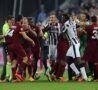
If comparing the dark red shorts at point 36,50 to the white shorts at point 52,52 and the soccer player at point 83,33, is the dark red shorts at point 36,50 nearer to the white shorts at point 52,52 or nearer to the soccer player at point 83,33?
the white shorts at point 52,52

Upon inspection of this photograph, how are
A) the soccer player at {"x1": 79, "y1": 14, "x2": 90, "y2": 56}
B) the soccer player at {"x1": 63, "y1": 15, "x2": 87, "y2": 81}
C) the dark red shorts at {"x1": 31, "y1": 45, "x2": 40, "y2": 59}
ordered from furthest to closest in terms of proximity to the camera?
the dark red shorts at {"x1": 31, "y1": 45, "x2": 40, "y2": 59} < the soccer player at {"x1": 79, "y1": 14, "x2": 90, "y2": 56} < the soccer player at {"x1": 63, "y1": 15, "x2": 87, "y2": 81}

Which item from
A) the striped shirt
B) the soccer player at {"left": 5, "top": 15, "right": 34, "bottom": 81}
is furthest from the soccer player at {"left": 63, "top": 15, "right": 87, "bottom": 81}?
the soccer player at {"left": 5, "top": 15, "right": 34, "bottom": 81}

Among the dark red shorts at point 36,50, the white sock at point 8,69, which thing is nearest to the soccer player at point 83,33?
the dark red shorts at point 36,50

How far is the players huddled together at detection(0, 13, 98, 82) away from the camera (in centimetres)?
2348

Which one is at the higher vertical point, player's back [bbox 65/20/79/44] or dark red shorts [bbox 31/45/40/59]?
player's back [bbox 65/20/79/44]

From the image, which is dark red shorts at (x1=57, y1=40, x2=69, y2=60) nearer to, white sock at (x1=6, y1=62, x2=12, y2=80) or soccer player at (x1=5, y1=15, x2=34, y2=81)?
soccer player at (x1=5, y1=15, x2=34, y2=81)

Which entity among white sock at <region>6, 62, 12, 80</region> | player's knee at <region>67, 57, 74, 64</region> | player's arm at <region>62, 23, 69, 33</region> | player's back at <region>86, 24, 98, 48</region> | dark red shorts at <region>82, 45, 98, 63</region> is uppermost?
player's arm at <region>62, 23, 69, 33</region>

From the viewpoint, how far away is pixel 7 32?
940 inches

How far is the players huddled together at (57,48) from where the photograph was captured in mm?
23484

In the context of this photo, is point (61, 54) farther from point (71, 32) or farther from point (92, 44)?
point (92, 44)

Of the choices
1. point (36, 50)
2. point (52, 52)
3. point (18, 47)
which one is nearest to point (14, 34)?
point (18, 47)

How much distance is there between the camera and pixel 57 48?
23.8 meters
